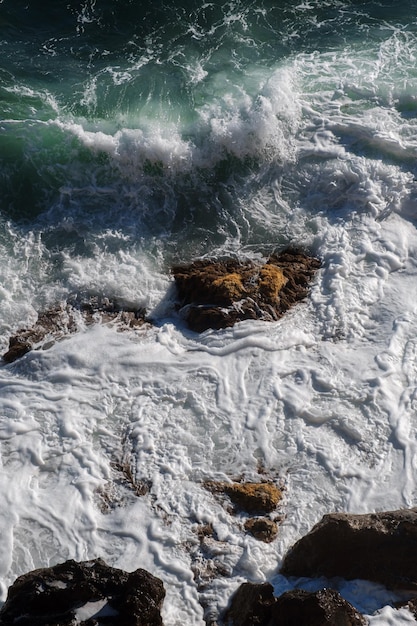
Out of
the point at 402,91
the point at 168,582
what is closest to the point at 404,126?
the point at 402,91

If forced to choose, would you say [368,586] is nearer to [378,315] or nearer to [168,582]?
[168,582]

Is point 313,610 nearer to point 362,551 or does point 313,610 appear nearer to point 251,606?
point 251,606

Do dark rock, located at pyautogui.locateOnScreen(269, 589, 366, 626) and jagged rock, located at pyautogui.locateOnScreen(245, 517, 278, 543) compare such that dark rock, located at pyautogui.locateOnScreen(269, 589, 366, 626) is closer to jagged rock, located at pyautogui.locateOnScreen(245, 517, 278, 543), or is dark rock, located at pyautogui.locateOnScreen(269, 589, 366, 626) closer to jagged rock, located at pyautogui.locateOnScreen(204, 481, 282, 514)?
jagged rock, located at pyautogui.locateOnScreen(245, 517, 278, 543)

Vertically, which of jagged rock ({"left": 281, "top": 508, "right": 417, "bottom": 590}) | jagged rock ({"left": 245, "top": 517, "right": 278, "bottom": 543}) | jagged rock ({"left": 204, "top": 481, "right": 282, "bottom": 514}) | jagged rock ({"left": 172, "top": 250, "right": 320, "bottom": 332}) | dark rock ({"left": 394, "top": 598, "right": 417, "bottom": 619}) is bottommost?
jagged rock ({"left": 245, "top": 517, "right": 278, "bottom": 543})

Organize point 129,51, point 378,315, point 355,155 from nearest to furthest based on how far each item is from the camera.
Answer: point 378,315 → point 355,155 → point 129,51

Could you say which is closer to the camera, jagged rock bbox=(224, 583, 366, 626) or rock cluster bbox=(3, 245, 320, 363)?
jagged rock bbox=(224, 583, 366, 626)

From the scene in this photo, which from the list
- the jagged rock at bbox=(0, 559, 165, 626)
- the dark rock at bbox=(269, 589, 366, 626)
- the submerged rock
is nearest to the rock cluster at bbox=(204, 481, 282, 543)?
the submerged rock

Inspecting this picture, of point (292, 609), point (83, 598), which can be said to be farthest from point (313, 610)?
point (83, 598)
